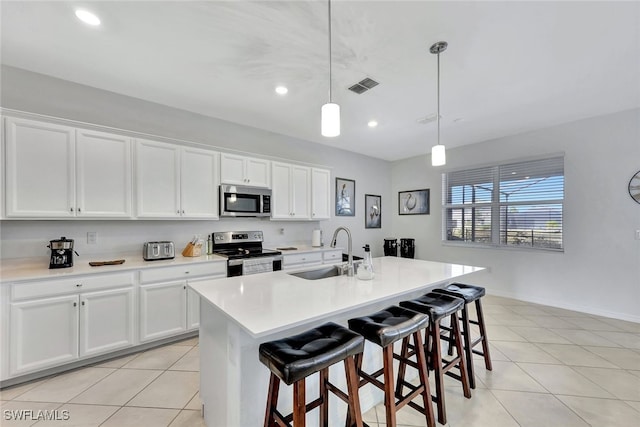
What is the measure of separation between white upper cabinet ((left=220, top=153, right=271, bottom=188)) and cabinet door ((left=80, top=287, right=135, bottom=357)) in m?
1.66

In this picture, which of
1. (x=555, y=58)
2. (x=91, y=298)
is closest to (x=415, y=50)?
(x=555, y=58)

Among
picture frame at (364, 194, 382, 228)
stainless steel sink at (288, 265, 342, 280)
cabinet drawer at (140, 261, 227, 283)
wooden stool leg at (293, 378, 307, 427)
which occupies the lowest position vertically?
wooden stool leg at (293, 378, 307, 427)

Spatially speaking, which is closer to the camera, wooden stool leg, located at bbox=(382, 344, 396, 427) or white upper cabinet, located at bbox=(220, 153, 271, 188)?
wooden stool leg, located at bbox=(382, 344, 396, 427)

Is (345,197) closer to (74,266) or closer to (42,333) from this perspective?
(74,266)

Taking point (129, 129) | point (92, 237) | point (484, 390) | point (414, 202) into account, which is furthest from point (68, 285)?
point (414, 202)

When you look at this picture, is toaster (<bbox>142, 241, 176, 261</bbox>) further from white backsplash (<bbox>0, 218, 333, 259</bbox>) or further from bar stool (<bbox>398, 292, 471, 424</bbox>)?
bar stool (<bbox>398, 292, 471, 424</bbox>)

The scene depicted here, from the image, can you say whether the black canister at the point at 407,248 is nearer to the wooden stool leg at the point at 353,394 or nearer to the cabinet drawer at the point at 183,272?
the cabinet drawer at the point at 183,272

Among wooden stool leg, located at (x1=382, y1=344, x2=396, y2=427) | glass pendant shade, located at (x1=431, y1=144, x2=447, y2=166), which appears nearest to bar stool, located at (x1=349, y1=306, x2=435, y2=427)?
wooden stool leg, located at (x1=382, y1=344, x2=396, y2=427)

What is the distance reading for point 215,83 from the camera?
2670mm

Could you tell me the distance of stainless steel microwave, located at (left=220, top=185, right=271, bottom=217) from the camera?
133 inches

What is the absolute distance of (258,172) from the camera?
3699 millimetres

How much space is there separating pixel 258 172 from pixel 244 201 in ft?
1.54

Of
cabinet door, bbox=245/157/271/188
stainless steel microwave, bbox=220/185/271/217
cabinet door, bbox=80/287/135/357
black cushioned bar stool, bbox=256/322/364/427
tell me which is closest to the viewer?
black cushioned bar stool, bbox=256/322/364/427

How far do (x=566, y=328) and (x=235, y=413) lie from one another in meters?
3.93
